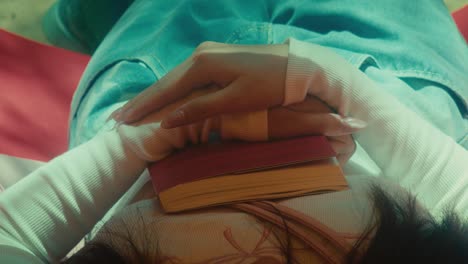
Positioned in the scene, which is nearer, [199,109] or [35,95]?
[199,109]

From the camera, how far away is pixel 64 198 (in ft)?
1.62

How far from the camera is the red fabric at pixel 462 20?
36.5 inches

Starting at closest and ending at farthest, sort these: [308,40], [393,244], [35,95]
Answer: [393,244] → [308,40] → [35,95]

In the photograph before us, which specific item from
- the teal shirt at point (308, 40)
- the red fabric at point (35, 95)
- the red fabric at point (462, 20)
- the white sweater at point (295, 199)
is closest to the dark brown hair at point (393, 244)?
the white sweater at point (295, 199)

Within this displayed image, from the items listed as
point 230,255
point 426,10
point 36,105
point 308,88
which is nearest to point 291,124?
point 308,88

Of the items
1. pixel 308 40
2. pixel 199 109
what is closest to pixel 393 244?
pixel 199 109

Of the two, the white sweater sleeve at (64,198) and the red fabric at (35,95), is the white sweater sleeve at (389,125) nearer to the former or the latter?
the white sweater sleeve at (64,198)

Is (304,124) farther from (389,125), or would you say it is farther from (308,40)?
(308,40)

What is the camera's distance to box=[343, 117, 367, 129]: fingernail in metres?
0.51

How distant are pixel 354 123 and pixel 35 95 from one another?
0.54 meters

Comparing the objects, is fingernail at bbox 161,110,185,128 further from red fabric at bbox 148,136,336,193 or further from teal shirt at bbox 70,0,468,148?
teal shirt at bbox 70,0,468,148

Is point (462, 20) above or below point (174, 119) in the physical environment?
below

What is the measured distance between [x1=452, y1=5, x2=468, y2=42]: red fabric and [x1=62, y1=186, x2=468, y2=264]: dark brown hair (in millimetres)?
585

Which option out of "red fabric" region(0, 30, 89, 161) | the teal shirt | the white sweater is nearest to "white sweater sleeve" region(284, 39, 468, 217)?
the white sweater
